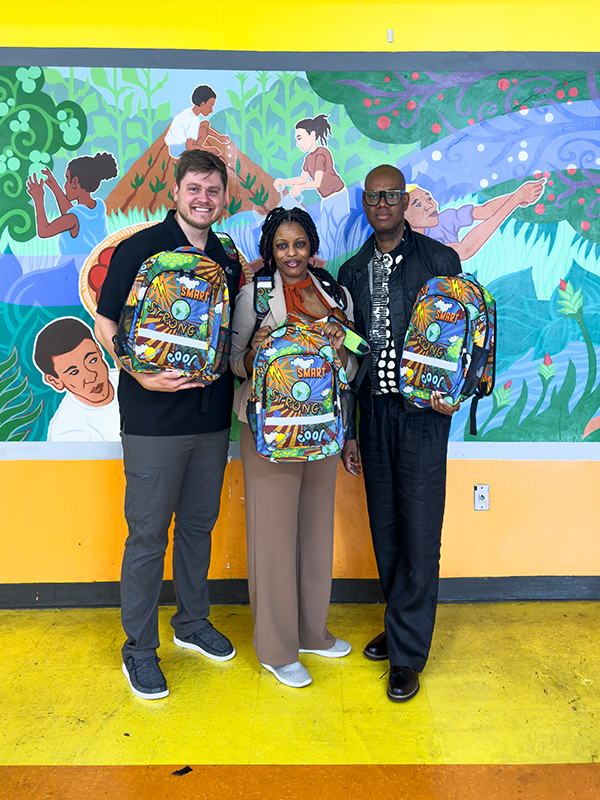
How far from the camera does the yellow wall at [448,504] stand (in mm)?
2742

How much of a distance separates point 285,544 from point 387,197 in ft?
4.55

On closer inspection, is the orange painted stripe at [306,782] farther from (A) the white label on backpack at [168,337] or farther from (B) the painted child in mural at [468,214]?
(B) the painted child in mural at [468,214]

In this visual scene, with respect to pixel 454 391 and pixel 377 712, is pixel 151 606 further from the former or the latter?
pixel 454 391

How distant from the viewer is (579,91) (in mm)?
Result: 2795

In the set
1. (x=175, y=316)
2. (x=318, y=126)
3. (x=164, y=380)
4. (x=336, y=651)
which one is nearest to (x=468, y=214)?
(x=318, y=126)

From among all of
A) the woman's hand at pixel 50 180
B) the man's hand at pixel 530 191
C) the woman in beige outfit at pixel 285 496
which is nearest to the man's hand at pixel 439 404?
the woman in beige outfit at pixel 285 496

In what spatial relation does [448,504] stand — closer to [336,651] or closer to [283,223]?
[336,651]

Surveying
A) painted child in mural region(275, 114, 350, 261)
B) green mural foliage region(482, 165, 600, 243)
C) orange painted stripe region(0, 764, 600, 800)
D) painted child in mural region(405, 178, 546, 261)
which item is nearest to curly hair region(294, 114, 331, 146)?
painted child in mural region(275, 114, 350, 261)

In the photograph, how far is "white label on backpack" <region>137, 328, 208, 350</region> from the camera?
6.75ft

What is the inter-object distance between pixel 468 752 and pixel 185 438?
58.2 inches

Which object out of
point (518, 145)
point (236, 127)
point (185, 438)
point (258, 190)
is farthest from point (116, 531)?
point (518, 145)

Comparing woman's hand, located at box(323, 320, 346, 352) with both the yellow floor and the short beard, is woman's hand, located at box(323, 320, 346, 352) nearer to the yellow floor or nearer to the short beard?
the short beard

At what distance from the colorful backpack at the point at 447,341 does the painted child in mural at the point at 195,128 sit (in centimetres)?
132

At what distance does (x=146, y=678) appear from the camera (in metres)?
2.33
